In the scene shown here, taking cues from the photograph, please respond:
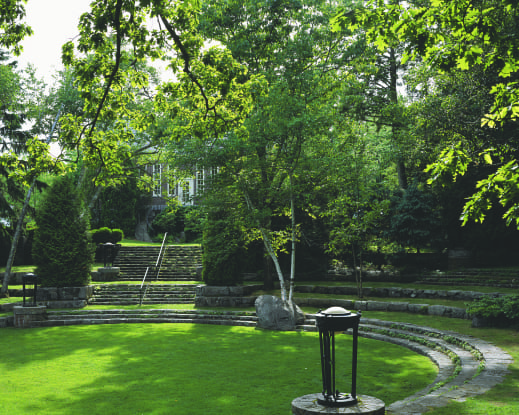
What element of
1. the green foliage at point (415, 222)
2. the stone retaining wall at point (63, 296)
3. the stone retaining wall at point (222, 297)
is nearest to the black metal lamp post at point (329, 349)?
the stone retaining wall at point (222, 297)

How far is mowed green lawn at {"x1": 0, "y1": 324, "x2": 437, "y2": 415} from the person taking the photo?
674 centimetres

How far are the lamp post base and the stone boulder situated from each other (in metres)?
7.69

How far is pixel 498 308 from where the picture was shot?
10.9 metres

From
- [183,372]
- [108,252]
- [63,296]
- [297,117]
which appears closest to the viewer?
[183,372]

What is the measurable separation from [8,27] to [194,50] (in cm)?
308

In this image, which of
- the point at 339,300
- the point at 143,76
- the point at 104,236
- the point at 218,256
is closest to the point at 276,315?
the point at 339,300

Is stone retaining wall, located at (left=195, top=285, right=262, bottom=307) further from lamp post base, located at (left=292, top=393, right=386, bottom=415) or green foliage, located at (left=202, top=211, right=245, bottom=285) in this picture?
lamp post base, located at (left=292, top=393, right=386, bottom=415)

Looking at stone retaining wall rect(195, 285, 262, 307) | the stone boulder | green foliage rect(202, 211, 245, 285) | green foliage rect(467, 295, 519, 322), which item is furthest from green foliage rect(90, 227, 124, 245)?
green foliage rect(467, 295, 519, 322)

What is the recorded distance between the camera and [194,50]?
841 cm

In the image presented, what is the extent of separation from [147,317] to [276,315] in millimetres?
4751

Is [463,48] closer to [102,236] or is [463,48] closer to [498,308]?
[498,308]

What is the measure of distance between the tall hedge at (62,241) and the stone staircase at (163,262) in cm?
496

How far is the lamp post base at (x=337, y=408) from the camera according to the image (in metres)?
5.20

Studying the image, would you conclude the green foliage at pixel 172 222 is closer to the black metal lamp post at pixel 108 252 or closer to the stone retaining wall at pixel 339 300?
the black metal lamp post at pixel 108 252
